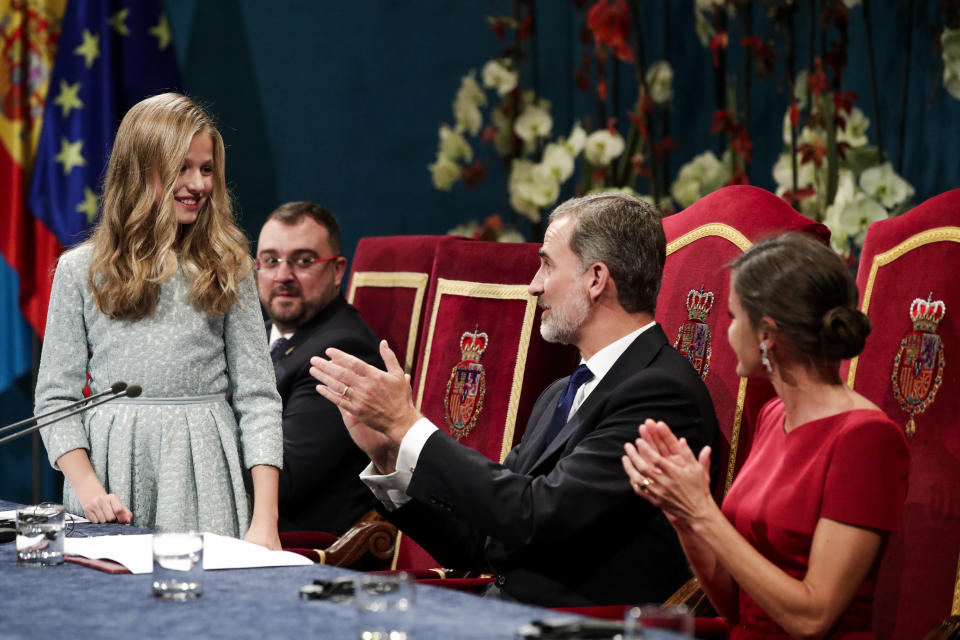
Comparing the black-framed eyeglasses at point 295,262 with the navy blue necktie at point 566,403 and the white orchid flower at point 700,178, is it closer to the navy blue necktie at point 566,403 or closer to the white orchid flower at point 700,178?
the white orchid flower at point 700,178

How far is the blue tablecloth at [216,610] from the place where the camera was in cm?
129

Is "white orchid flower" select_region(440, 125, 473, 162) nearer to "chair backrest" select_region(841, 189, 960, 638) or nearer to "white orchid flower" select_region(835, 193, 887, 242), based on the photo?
"white orchid flower" select_region(835, 193, 887, 242)

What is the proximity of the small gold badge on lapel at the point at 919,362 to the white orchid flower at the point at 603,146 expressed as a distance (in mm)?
1784

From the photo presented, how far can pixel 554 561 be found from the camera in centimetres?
205

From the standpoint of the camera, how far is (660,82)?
3.76 meters

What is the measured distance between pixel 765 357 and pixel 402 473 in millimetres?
666

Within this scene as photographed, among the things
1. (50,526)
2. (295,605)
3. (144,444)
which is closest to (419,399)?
(144,444)

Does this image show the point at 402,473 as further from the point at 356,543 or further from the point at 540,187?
the point at 540,187

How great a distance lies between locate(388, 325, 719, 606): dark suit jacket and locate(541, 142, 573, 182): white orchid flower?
5.56ft

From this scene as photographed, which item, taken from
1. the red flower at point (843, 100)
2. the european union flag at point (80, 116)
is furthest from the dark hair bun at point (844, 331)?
the european union flag at point (80, 116)

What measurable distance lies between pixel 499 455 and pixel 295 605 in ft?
4.75

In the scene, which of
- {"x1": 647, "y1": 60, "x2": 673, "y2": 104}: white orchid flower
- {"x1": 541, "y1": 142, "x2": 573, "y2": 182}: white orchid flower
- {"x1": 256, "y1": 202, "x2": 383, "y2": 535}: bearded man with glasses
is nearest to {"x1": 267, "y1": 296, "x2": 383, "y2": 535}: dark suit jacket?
{"x1": 256, "y1": 202, "x2": 383, "y2": 535}: bearded man with glasses

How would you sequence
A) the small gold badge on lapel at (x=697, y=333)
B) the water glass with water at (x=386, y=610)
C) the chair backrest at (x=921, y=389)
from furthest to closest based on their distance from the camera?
1. the small gold badge on lapel at (x=697, y=333)
2. the chair backrest at (x=921, y=389)
3. the water glass with water at (x=386, y=610)

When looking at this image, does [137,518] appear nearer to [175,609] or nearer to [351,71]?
[175,609]
